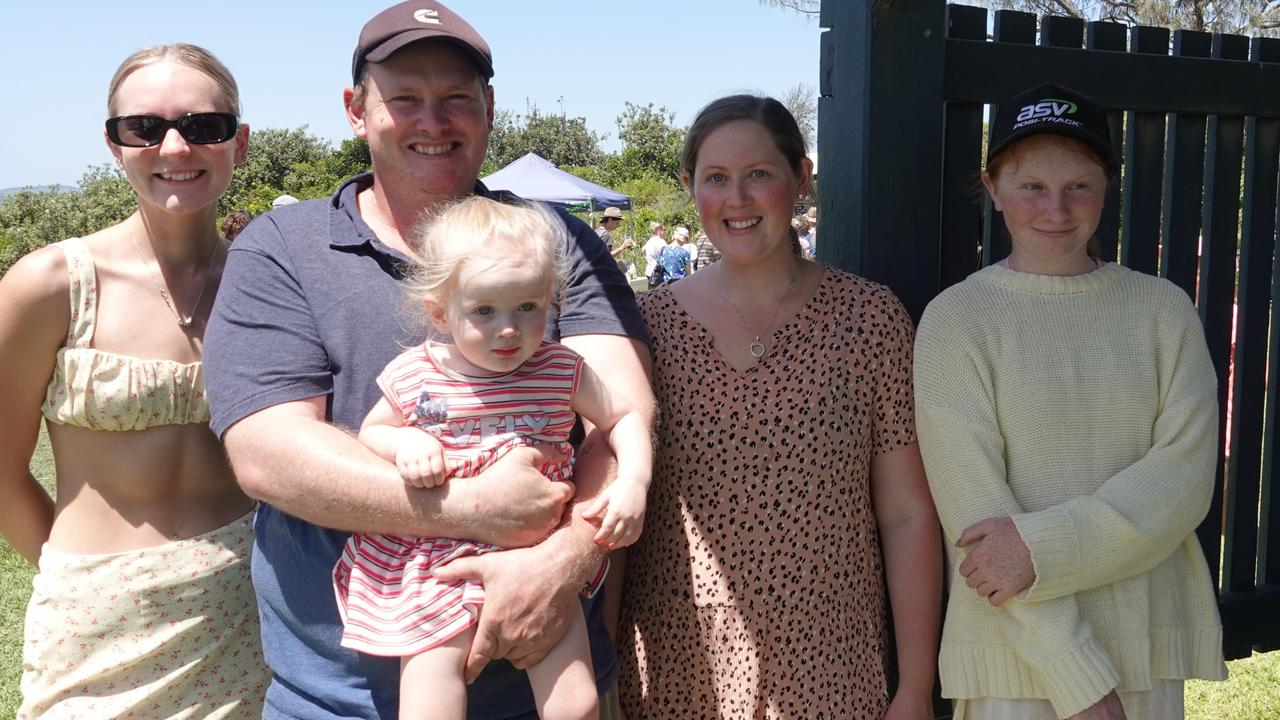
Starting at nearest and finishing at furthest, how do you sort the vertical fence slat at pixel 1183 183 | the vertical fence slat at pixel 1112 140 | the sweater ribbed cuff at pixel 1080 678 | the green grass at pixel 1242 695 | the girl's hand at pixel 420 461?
the girl's hand at pixel 420 461 → the sweater ribbed cuff at pixel 1080 678 → the vertical fence slat at pixel 1112 140 → the vertical fence slat at pixel 1183 183 → the green grass at pixel 1242 695

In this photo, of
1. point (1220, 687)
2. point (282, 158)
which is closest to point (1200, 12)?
point (1220, 687)

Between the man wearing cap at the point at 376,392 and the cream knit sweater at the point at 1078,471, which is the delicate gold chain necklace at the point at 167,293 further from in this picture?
the cream knit sweater at the point at 1078,471

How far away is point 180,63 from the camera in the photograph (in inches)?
96.8

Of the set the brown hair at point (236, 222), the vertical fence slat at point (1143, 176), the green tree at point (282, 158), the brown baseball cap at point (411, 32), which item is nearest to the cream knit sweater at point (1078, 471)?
the vertical fence slat at point (1143, 176)

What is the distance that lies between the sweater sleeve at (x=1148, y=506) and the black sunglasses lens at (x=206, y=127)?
200cm

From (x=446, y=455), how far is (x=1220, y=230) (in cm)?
262

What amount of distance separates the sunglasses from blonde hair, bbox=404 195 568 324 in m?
0.69

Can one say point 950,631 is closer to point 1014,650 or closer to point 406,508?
point 1014,650

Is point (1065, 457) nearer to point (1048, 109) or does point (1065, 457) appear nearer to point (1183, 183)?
point (1048, 109)

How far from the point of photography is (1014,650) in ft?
7.61

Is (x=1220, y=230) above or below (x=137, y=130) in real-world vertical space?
below

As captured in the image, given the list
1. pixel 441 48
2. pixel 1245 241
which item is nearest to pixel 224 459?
pixel 441 48

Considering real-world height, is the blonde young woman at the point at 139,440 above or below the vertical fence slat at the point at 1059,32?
below

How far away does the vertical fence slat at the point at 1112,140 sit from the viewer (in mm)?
3072
